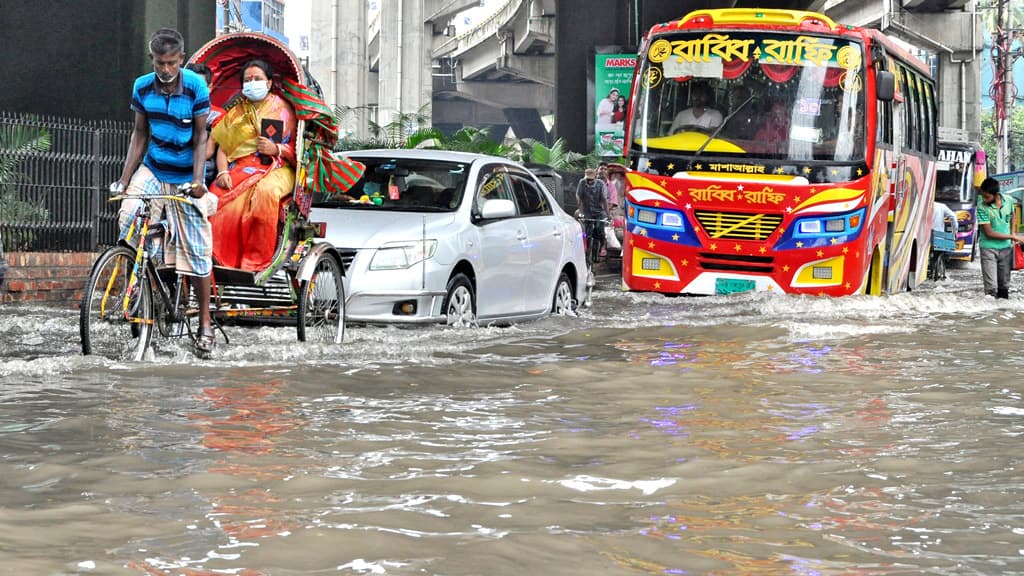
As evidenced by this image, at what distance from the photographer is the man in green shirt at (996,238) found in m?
19.8

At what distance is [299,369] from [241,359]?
0.59m

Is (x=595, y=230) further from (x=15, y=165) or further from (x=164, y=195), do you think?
(x=164, y=195)

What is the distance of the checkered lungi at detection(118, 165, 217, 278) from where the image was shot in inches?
373

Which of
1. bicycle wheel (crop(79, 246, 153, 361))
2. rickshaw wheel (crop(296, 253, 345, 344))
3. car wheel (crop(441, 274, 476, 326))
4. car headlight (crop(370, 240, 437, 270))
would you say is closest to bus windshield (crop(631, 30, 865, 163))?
car wheel (crop(441, 274, 476, 326))

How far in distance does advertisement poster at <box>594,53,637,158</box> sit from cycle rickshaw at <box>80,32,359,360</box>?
23415 millimetres

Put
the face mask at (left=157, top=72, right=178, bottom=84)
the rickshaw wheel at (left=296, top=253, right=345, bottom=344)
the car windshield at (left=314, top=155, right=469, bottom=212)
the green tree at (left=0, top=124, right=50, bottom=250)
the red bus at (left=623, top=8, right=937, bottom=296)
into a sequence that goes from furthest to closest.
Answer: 1. the red bus at (left=623, top=8, right=937, bottom=296)
2. the green tree at (left=0, top=124, right=50, bottom=250)
3. the car windshield at (left=314, top=155, right=469, bottom=212)
4. the rickshaw wheel at (left=296, top=253, right=345, bottom=344)
5. the face mask at (left=157, top=72, right=178, bottom=84)

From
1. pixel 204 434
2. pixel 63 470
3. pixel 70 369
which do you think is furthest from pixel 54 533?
pixel 70 369

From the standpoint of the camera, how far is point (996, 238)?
64.8ft

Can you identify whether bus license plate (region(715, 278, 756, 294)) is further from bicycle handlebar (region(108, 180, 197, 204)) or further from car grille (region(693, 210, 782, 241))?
bicycle handlebar (region(108, 180, 197, 204))

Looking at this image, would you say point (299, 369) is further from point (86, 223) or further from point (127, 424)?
point (86, 223)

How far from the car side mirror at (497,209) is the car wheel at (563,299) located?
180cm

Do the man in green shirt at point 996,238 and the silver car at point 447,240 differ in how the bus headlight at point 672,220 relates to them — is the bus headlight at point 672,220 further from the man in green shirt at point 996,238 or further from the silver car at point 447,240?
the man in green shirt at point 996,238

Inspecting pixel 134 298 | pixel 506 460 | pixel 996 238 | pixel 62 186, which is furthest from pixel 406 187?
pixel 996 238

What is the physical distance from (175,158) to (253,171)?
0.95 m
